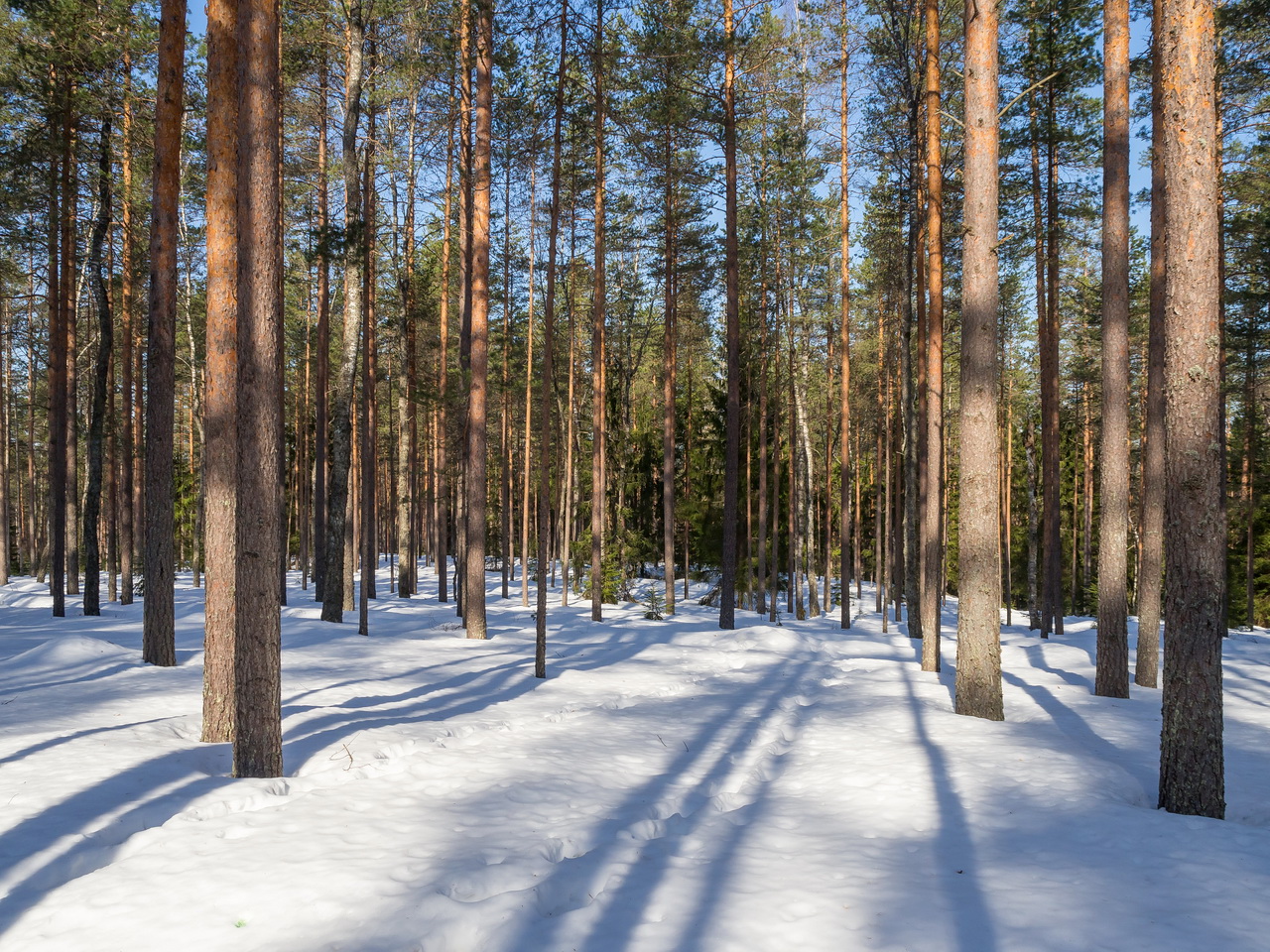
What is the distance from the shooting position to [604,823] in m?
5.32

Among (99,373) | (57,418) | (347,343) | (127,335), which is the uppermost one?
(127,335)

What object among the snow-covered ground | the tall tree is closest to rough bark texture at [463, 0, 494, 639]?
the snow-covered ground

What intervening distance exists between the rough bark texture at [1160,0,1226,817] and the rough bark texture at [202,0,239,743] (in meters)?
7.83

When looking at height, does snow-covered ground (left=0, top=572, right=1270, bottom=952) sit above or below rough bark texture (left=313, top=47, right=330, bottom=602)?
below

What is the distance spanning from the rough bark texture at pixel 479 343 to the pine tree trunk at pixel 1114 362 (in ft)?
33.1

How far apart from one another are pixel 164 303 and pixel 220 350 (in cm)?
385

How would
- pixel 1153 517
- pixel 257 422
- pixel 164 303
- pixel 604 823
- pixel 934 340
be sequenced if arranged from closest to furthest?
pixel 604 823, pixel 257 422, pixel 164 303, pixel 1153 517, pixel 934 340

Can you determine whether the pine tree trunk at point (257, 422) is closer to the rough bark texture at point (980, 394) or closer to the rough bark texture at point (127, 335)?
the rough bark texture at point (980, 394)

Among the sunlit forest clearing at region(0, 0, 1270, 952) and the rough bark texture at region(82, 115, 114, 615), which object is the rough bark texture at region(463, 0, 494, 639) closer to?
the sunlit forest clearing at region(0, 0, 1270, 952)

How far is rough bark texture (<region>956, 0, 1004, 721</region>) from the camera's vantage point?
8.02 meters

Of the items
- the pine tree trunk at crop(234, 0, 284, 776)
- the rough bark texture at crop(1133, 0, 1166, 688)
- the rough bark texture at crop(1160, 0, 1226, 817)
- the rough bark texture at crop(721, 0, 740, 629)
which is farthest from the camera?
the rough bark texture at crop(721, 0, 740, 629)

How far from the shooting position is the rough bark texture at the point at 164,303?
9.18m

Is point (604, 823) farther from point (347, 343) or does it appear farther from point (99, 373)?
point (99, 373)

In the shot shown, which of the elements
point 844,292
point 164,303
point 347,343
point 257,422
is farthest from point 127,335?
point 844,292
